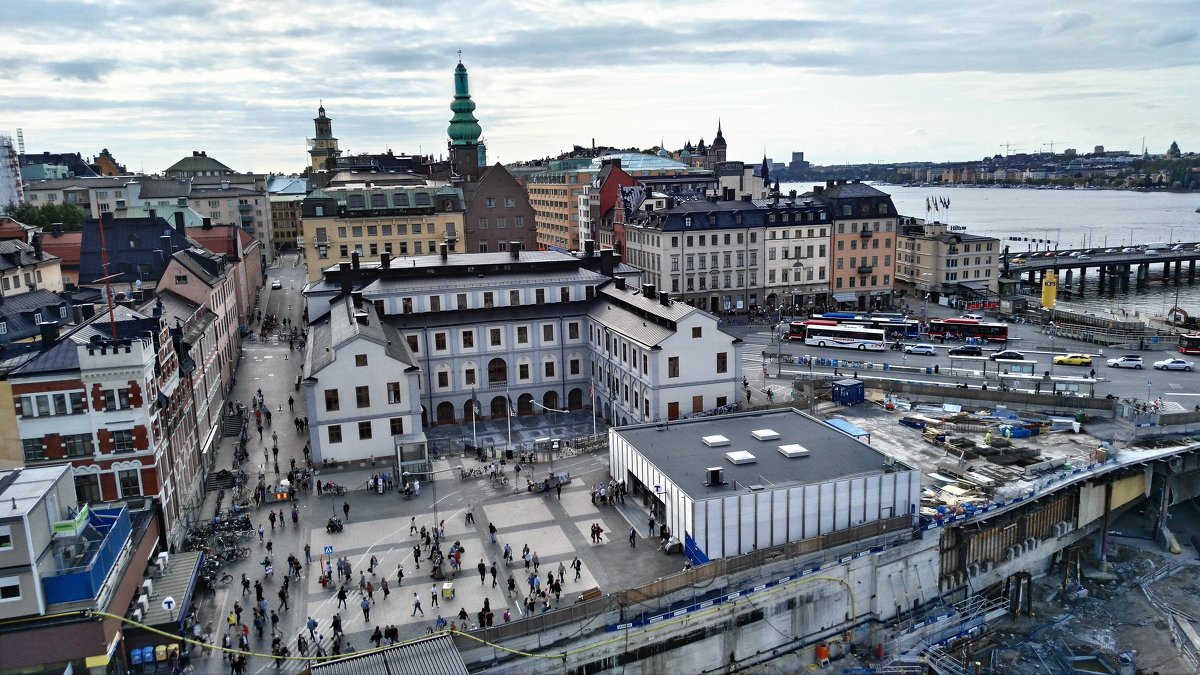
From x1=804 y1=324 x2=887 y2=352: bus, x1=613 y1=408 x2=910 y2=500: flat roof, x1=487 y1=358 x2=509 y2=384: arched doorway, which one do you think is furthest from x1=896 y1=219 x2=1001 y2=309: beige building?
x1=613 y1=408 x2=910 y2=500: flat roof

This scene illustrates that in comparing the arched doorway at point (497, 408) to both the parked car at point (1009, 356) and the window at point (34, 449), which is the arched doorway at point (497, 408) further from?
the parked car at point (1009, 356)

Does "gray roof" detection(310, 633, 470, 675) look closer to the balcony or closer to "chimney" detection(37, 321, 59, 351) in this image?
the balcony

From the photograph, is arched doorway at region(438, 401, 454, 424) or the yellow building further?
the yellow building

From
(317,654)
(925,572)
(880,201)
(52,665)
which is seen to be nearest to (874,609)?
(925,572)

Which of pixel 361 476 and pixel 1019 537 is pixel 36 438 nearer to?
pixel 361 476

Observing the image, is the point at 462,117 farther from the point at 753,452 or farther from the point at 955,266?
the point at 753,452

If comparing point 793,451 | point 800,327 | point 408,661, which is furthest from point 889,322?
point 408,661
